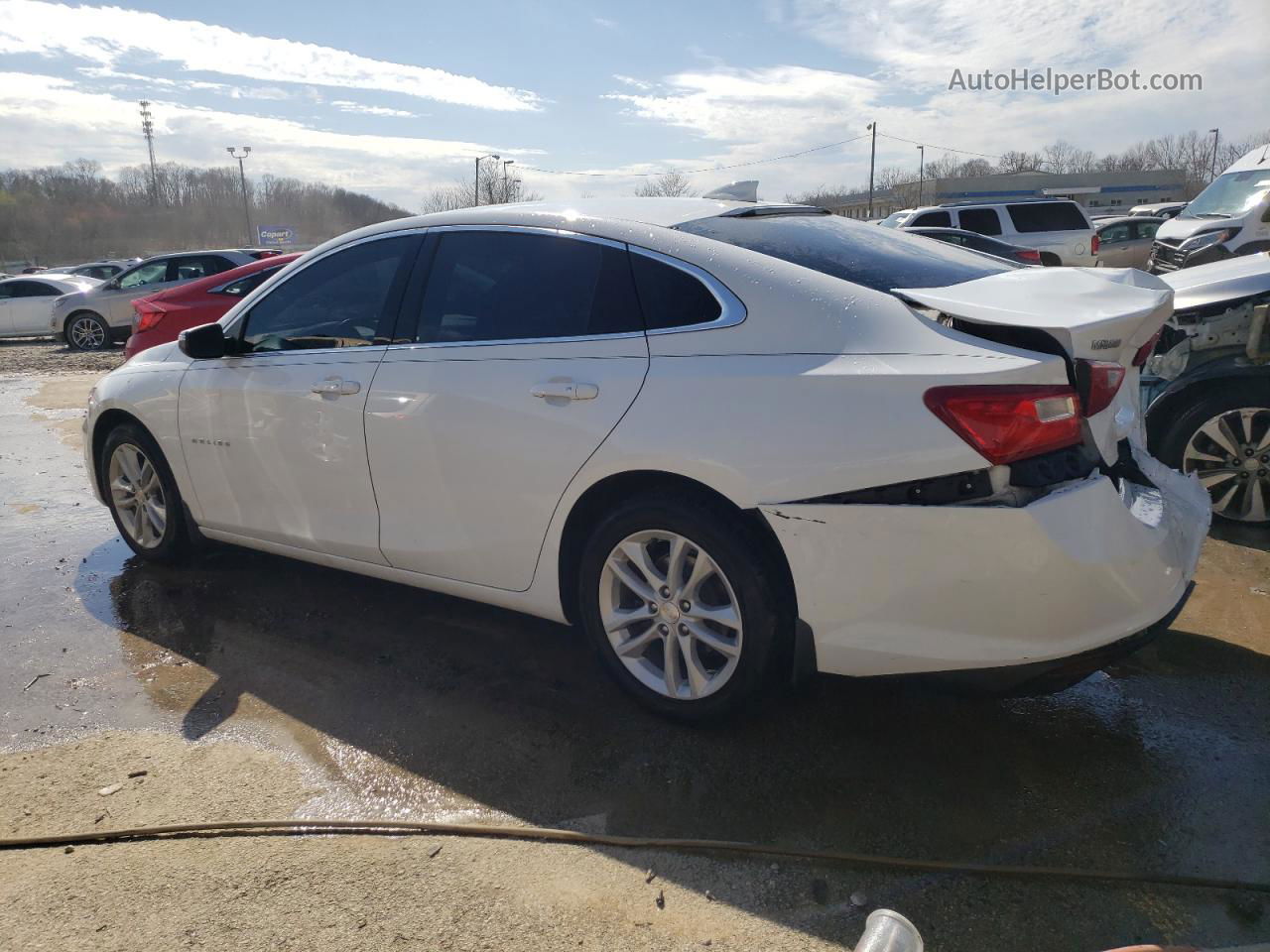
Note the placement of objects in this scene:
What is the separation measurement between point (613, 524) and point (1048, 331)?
136cm

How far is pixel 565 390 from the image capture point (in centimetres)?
306

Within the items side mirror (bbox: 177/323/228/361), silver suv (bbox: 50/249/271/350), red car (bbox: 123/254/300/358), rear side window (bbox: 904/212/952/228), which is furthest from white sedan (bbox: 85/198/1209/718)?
silver suv (bbox: 50/249/271/350)

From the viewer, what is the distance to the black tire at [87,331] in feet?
59.0

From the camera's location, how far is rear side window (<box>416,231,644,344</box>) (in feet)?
10.4

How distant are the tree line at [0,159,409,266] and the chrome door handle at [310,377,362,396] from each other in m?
76.9

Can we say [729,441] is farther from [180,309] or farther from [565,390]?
[180,309]

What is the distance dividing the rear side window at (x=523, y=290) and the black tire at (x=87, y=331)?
675 inches

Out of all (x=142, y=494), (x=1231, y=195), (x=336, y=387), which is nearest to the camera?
(x=336, y=387)

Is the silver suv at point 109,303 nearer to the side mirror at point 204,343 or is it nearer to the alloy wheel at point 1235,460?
the side mirror at point 204,343

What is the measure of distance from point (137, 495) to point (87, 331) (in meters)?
15.7

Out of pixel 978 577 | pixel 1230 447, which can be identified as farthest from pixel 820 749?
pixel 1230 447

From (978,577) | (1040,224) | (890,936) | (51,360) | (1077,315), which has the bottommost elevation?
(51,360)

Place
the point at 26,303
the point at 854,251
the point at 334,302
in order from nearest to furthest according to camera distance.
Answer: the point at 854,251 → the point at 334,302 → the point at 26,303

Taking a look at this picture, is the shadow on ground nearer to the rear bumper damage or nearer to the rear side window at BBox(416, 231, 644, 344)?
the rear bumper damage
